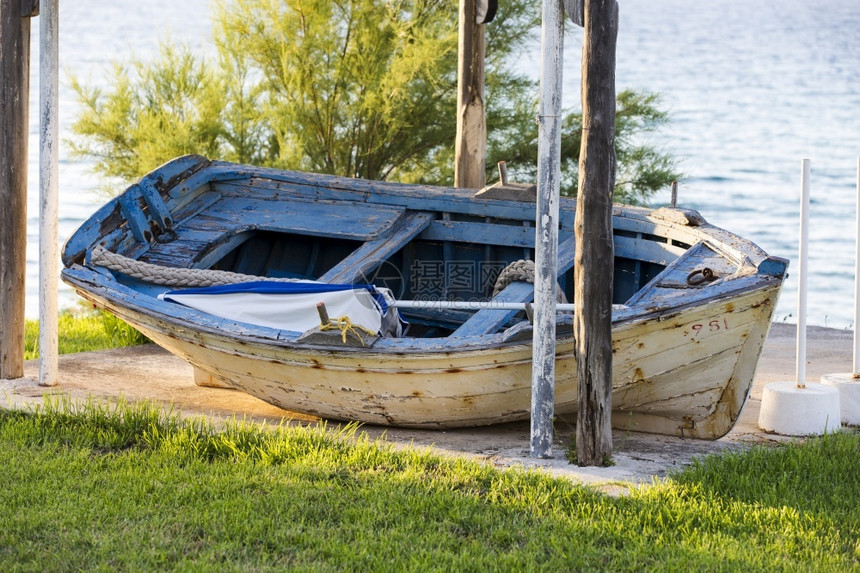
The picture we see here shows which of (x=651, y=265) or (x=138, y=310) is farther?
(x=651, y=265)

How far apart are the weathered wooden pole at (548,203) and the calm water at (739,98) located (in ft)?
24.3

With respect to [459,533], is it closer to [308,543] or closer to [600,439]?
[308,543]

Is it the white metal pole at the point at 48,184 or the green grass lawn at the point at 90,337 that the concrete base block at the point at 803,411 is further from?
the green grass lawn at the point at 90,337

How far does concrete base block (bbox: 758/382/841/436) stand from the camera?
5.91 meters

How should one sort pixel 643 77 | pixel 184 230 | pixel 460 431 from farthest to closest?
pixel 643 77 < pixel 184 230 < pixel 460 431

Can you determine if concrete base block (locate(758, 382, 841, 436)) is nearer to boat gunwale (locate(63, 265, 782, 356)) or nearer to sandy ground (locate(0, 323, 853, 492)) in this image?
sandy ground (locate(0, 323, 853, 492))

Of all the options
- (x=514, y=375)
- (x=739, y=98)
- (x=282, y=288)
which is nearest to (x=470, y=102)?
(x=282, y=288)

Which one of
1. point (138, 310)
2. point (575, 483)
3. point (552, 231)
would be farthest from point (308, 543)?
point (138, 310)

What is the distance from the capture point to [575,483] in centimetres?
496

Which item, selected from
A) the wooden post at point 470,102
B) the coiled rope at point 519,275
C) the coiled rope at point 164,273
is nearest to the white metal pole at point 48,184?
the coiled rope at point 164,273

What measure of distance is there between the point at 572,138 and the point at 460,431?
563cm

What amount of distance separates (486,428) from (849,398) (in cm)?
190

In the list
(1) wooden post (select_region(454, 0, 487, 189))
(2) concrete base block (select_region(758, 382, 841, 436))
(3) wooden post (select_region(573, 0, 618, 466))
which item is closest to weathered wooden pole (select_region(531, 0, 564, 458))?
(3) wooden post (select_region(573, 0, 618, 466))

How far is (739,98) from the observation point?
34.8m
